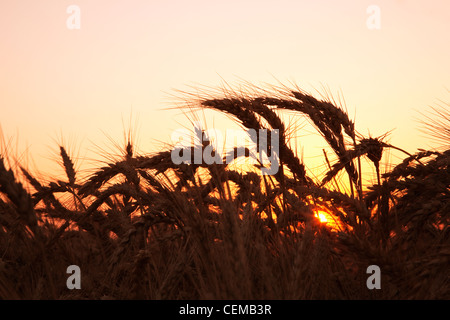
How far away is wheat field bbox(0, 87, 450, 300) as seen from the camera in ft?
6.29

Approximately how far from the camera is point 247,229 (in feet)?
6.89

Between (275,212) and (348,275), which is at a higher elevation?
(275,212)

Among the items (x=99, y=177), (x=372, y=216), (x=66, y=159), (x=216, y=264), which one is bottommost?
(x=216, y=264)

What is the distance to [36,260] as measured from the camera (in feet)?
7.95

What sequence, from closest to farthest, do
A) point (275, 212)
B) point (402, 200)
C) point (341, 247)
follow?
point (341, 247)
point (402, 200)
point (275, 212)

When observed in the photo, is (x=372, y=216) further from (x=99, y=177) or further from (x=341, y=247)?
(x=99, y=177)

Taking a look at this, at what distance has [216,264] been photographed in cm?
191

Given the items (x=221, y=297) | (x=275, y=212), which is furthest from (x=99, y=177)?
(x=221, y=297)

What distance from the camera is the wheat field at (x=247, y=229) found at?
192cm
